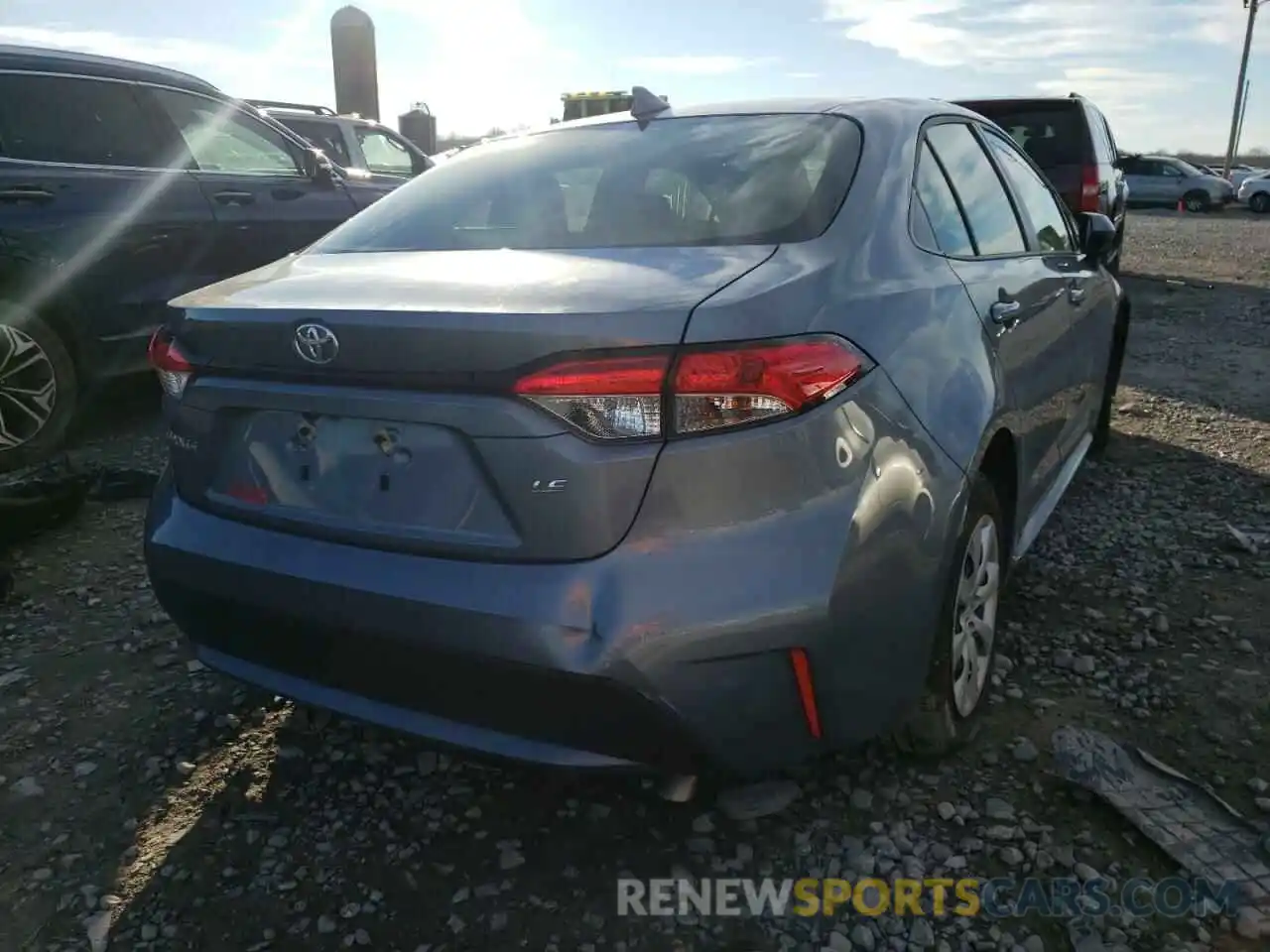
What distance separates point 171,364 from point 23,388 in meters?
2.88

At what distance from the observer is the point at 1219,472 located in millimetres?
4641

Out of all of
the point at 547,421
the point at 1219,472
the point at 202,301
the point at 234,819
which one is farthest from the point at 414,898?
the point at 1219,472

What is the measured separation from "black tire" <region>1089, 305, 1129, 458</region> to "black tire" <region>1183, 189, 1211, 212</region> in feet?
92.7

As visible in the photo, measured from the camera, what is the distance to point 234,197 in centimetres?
536

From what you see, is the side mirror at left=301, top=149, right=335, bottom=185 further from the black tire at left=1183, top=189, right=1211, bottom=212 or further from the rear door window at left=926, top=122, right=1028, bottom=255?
the black tire at left=1183, top=189, right=1211, bottom=212

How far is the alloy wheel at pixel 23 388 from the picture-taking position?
4.42 metres

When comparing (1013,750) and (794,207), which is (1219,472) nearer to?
(1013,750)

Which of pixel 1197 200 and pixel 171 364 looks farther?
pixel 1197 200

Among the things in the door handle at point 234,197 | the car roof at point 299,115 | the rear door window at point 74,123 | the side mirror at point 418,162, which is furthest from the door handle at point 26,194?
the side mirror at point 418,162

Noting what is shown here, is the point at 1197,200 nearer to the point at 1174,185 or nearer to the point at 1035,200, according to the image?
the point at 1174,185

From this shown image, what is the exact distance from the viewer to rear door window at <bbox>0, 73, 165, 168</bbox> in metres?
4.66

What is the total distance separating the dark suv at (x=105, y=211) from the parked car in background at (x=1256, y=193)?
3040 centimetres

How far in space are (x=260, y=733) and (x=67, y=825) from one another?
49 cm

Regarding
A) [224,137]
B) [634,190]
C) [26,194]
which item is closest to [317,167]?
[224,137]
